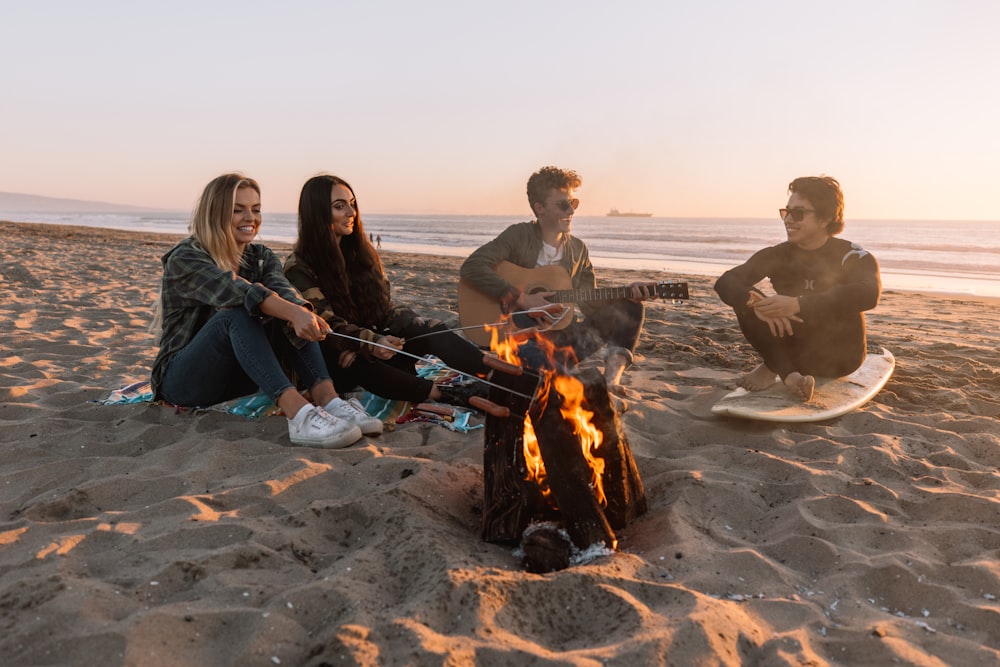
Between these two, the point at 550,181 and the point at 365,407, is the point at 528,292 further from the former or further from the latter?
the point at 365,407

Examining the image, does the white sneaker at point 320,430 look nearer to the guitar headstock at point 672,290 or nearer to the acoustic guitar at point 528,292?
the acoustic guitar at point 528,292

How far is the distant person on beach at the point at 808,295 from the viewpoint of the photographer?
3938 millimetres

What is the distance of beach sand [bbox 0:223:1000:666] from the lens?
1900 mm

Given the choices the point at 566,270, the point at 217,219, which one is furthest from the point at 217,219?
the point at 566,270

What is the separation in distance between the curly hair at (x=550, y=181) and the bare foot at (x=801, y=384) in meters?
1.99

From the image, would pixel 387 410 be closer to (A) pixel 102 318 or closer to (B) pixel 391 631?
(B) pixel 391 631

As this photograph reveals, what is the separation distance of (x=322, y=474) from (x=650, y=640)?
1.68m

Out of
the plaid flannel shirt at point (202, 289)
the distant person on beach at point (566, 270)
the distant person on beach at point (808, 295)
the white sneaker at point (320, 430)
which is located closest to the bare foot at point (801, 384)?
the distant person on beach at point (808, 295)

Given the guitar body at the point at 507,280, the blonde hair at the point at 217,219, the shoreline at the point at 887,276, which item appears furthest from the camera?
the shoreline at the point at 887,276

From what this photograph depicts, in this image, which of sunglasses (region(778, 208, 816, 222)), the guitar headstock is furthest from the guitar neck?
sunglasses (region(778, 208, 816, 222))

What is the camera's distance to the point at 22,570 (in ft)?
7.06

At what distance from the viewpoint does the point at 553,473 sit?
254cm

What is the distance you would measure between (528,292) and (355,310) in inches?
59.7

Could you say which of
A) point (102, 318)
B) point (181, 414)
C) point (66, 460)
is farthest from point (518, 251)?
point (102, 318)
